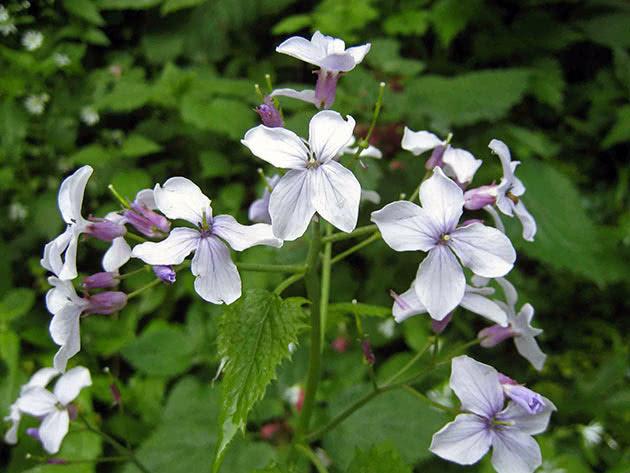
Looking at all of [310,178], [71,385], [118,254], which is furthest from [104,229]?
[71,385]

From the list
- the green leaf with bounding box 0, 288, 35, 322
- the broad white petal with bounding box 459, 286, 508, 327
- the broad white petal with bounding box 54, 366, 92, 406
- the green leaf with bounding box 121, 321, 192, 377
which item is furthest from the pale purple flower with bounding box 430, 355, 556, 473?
the green leaf with bounding box 0, 288, 35, 322

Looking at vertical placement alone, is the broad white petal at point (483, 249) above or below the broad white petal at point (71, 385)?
above

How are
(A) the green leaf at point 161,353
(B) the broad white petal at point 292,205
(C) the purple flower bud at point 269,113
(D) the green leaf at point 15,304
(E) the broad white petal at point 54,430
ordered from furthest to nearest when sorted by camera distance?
(D) the green leaf at point 15,304 → (A) the green leaf at point 161,353 → (E) the broad white petal at point 54,430 → (C) the purple flower bud at point 269,113 → (B) the broad white petal at point 292,205

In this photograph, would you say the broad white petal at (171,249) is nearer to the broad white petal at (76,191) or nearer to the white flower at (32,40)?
the broad white petal at (76,191)

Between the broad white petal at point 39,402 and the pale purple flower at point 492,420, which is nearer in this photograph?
the pale purple flower at point 492,420

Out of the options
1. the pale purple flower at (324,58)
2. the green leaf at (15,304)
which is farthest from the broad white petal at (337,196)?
the green leaf at (15,304)

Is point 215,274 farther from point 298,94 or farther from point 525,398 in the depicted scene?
point 525,398

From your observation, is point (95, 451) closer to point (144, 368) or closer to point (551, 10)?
point (144, 368)
